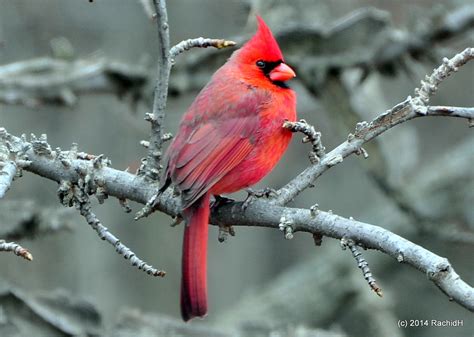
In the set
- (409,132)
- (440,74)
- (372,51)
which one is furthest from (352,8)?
(440,74)

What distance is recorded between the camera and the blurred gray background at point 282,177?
5598mm

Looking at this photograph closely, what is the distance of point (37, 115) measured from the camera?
7953mm

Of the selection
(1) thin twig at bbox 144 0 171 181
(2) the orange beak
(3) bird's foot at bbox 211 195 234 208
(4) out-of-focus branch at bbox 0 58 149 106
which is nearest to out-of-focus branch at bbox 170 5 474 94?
(4) out-of-focus branch at bbox 0 58 149 106

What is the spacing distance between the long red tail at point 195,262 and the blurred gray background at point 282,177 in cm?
125

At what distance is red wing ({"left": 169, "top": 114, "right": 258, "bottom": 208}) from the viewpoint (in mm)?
3400

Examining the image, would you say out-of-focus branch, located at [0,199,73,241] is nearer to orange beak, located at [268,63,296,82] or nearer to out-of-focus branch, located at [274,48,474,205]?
orange beak, located at [268,63,296,82]

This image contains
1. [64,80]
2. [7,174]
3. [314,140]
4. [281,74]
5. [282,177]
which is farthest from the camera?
[282,177]

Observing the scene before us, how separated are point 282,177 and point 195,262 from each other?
5.11m

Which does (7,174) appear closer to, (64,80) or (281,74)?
(281,74)

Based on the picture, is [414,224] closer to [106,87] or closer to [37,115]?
[106,87]

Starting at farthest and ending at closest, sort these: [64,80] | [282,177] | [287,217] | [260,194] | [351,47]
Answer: [282,177] → [351,47] → [64,80] → [260,194] → [287,217]

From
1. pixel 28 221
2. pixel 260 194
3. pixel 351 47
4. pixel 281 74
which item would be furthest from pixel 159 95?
pixel 351 47

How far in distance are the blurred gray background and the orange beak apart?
3.95 feet

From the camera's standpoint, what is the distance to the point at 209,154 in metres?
3.67
